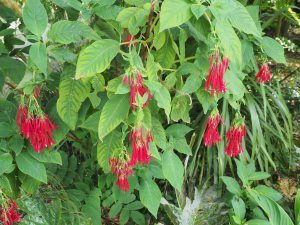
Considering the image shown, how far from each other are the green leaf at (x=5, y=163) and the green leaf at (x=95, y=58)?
0.44 m

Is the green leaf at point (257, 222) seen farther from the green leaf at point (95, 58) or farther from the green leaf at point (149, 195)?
the green leaf at point (95, 58)

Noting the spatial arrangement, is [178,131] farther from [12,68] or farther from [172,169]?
[12,68]

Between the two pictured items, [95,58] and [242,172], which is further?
[242,172]

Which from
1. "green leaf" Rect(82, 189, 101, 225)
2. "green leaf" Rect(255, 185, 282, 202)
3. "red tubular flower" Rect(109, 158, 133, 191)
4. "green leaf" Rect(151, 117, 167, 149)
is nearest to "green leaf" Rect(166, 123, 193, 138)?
"green leaf" Rect(151, 117, 167, 149)

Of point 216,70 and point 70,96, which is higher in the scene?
point 216,70

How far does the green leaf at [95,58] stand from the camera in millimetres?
1012

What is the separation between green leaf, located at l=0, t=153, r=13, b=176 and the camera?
1.25 m

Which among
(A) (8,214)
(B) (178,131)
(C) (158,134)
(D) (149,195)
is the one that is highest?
(C) (158,134)

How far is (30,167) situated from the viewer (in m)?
1.28

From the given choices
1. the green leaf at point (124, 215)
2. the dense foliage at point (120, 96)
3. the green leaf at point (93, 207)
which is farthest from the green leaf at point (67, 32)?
the green leaf at point (124, 215)

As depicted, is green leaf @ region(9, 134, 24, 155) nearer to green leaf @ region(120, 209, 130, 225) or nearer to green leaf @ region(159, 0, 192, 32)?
green leaf @ region(159, 0, 192, 32)

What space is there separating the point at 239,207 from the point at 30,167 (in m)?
1.02

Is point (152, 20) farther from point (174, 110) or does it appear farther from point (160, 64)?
point (174, 110)

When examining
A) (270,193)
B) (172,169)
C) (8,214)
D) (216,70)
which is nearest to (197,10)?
(216,70)
